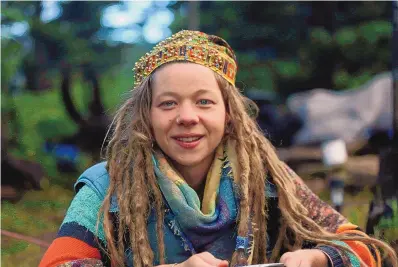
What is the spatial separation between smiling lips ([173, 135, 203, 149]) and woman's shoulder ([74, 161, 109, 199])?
28cm

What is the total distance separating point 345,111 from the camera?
26.5 feet

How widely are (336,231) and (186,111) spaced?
2.29 ft

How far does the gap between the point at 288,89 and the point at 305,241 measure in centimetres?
647

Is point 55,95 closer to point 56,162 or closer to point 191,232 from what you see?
point 56,162

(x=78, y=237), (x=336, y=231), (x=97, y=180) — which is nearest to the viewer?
(x=78, y=237)

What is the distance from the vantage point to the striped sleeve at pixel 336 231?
6.48 feet

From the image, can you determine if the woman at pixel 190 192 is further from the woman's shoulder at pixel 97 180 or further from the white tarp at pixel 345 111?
the white tarp at pixel 345 111

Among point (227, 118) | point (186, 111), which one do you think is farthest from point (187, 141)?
point (227, 118)

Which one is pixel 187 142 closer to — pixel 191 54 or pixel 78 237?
pixel 191 54

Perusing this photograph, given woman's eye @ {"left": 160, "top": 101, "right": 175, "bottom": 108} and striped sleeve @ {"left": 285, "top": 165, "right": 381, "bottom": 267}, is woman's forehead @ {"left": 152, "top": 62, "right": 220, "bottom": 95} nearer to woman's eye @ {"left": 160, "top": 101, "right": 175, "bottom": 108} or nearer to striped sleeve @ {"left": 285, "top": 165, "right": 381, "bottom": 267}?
woman's eye @ {"left": 160, "top": 101, "right": 175, "bottom": 108}

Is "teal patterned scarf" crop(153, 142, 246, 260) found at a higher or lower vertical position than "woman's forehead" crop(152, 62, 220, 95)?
lower

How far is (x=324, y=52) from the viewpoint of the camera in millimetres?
8375

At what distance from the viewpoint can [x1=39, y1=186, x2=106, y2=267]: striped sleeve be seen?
184cm

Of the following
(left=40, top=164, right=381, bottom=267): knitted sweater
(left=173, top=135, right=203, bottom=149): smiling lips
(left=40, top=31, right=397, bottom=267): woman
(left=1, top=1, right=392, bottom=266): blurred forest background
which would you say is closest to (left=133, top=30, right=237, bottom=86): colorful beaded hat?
(left=40, top=31, right=397, bottom=267): woman
